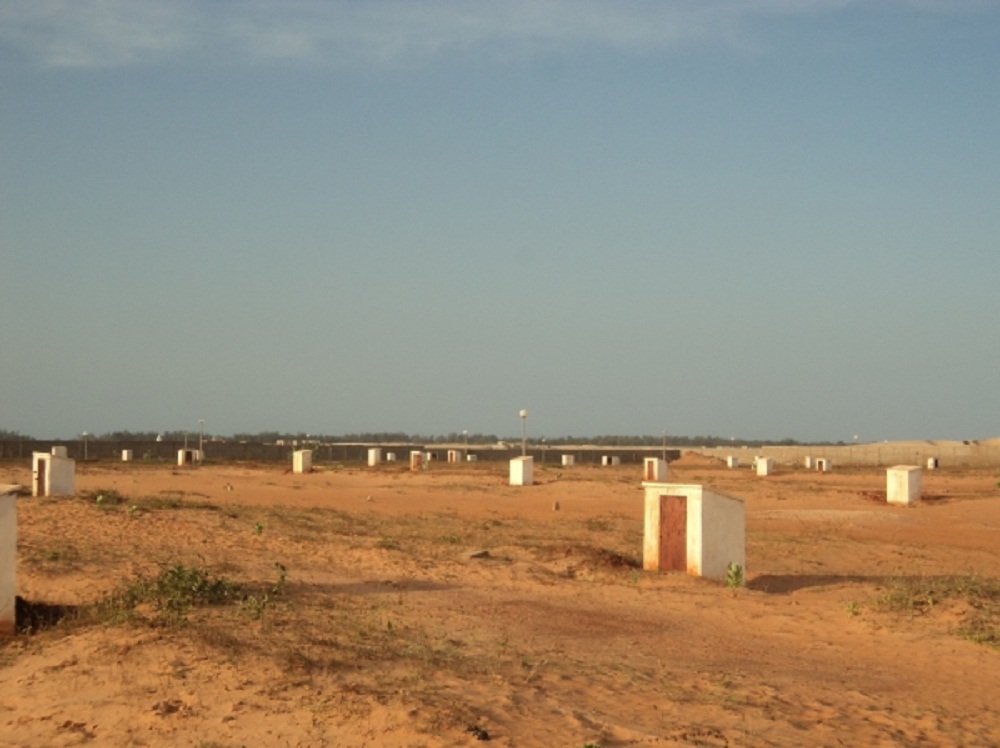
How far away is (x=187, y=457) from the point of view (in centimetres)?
6150

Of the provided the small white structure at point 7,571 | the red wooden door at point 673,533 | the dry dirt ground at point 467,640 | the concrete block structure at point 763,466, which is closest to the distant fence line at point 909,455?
the concrete block structure at point 763,466

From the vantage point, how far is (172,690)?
364 inches

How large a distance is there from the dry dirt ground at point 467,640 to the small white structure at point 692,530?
698 millimetres

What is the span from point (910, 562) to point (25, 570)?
1764 centimetres

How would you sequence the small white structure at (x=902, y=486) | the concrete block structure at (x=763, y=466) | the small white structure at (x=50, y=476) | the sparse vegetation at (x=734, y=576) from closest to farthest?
1. the sparse vegetation at (x=734, y=576)
2. the small white structure at (x=50, y=476)
3. the small white structure at (x=902, y=486)
4. the concrete block structure at (x=763, y=466)

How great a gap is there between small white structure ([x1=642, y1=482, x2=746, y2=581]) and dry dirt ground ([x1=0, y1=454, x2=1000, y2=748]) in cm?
70

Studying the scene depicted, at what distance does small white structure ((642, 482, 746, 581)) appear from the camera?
18.8 m

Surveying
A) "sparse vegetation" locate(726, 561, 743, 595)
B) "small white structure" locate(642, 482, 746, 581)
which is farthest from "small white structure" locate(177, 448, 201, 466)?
"sparse vegetation" locate(726, 561, 743, 595)

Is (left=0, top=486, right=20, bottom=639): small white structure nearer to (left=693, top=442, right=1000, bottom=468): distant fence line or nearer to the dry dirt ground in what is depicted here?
the dry dirt ground

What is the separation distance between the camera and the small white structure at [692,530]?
741 inches

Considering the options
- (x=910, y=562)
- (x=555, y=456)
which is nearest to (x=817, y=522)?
(x=910, y=562)

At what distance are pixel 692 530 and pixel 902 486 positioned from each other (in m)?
22.9

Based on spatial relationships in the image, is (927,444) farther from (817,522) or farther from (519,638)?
(519,638)

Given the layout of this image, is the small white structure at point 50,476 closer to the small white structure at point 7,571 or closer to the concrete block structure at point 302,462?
the small white structure at point 7,571
